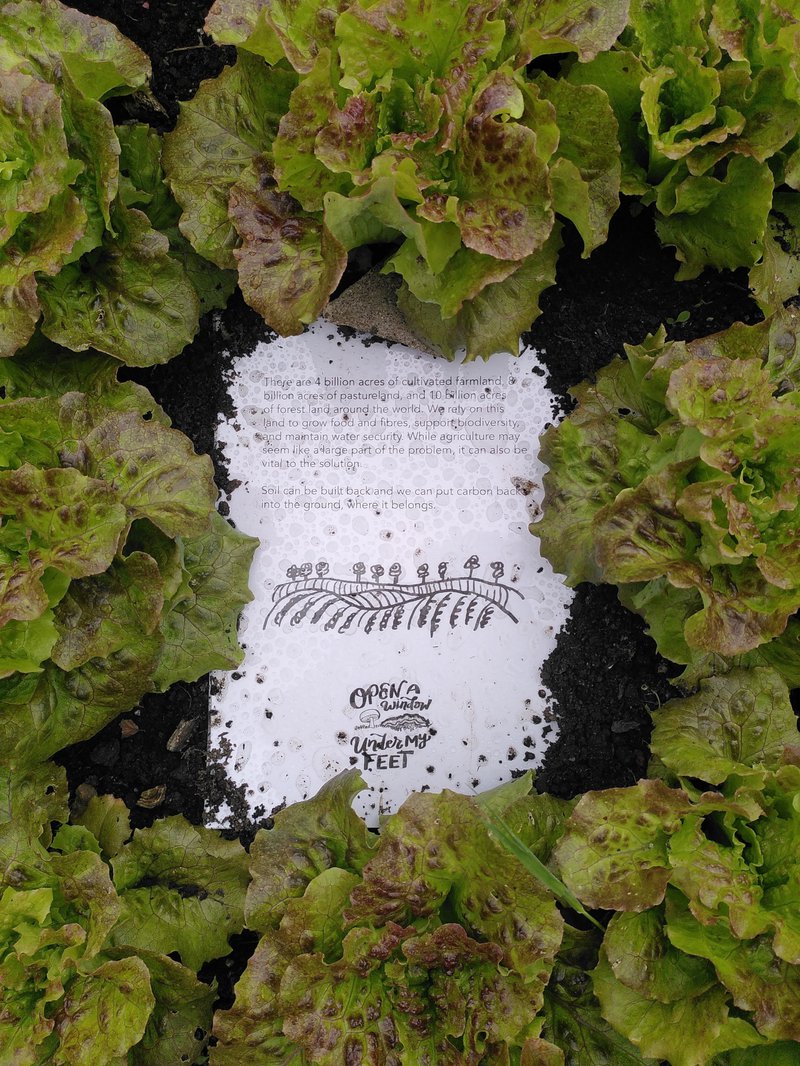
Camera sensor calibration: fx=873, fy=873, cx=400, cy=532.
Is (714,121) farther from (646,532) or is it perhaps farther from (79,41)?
(79,41)

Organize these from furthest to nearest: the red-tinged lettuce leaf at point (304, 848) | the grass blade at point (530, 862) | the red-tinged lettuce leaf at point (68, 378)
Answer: the red-tinged lettuce leaf at point (68, 378)
the red-tinged lettuce leaf at point (304, 848)
the grass blade at point (530, 862)

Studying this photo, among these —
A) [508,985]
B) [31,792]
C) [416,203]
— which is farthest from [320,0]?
[508,985]

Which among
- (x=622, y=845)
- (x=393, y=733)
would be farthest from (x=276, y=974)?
(x=622, y=845)

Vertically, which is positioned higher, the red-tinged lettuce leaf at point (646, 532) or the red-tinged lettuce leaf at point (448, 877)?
the red-tinged lettuce leaf at point (646, 532)

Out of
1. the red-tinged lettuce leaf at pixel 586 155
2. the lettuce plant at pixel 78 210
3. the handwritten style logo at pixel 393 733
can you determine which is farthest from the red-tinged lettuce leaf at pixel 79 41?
the handwritten style logo at pixel 393 733

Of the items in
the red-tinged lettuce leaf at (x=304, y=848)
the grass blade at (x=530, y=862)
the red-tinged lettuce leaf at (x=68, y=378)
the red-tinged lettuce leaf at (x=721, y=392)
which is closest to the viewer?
the grass blade at (x=530, y=862)

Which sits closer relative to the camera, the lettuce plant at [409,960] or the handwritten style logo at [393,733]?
the lettuce plant at [409,960]

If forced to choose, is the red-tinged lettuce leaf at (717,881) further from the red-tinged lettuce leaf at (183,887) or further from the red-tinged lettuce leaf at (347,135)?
the red-tinged lettuce leaf at (347,135)

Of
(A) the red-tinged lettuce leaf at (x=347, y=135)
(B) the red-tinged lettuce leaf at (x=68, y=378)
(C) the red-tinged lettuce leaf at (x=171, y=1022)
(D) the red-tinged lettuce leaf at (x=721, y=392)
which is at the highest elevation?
(A) the red-tinged lettuce leaf at (x=347, y=135)
